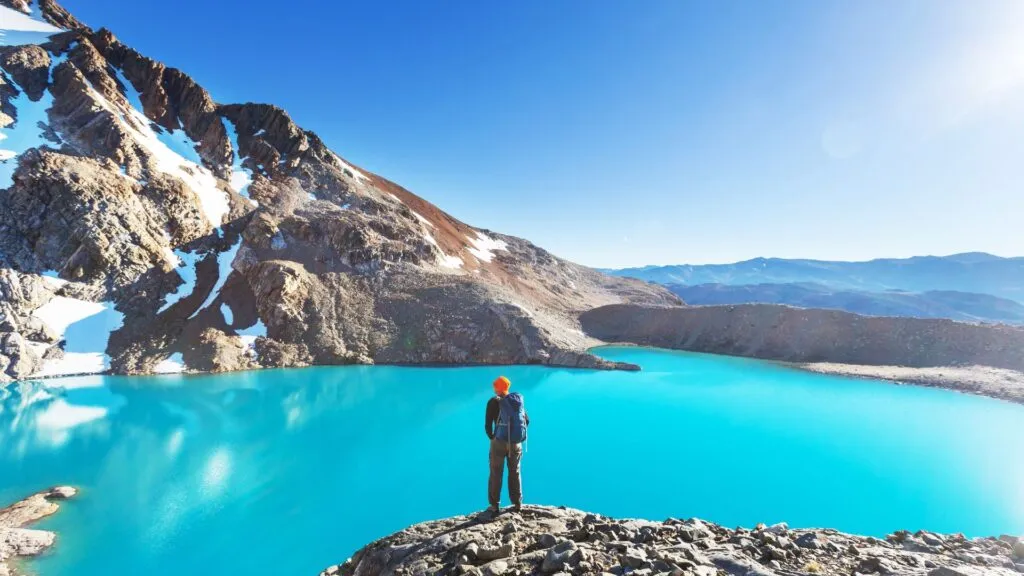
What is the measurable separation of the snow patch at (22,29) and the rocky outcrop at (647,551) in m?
74.4

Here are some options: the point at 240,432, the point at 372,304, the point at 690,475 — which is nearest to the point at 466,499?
the point at 690,475

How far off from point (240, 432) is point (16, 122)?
44.3 meters

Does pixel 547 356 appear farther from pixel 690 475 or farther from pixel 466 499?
pixel 466 499

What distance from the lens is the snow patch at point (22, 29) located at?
5059 centimetres

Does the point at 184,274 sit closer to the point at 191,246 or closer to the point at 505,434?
the point at 191,246

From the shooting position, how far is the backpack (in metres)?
6.55

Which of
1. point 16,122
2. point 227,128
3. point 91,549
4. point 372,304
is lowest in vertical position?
point 91,549

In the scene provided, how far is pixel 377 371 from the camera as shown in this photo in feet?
109

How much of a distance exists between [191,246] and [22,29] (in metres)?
45.1

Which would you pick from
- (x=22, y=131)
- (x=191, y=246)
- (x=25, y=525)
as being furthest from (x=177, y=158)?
(x=25, y=525)

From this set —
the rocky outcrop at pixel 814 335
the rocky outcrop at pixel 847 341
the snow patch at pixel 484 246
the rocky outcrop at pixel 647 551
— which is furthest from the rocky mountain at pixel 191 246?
the rocky outcrop at pixel 647 551

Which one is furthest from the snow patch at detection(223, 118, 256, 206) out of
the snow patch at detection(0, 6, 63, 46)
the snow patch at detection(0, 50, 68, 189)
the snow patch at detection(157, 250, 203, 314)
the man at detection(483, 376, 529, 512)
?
the man at detection(483, 376, 529, 512)

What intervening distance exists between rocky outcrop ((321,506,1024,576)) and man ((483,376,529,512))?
18.1 inches

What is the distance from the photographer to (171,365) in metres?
29.9
